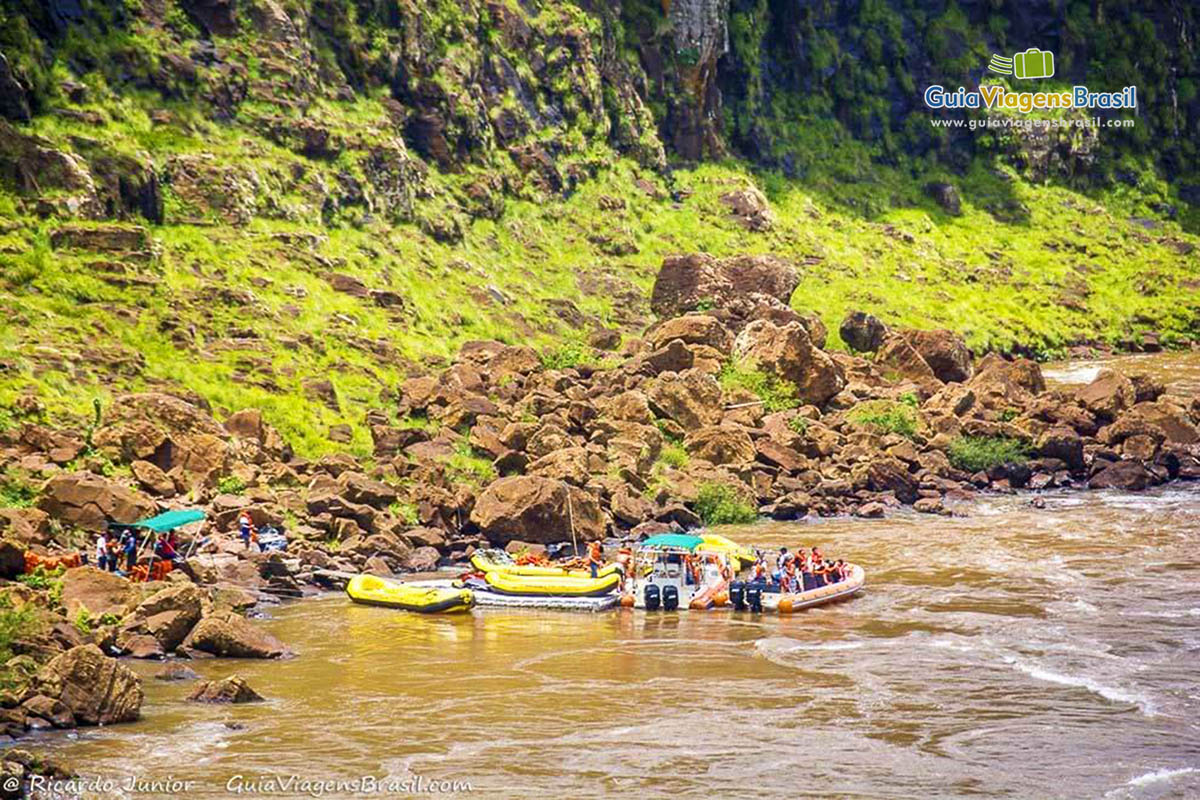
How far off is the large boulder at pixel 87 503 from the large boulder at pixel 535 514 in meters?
10.9

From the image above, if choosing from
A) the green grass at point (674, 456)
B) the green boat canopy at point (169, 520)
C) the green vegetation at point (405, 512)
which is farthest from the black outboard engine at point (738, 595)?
the green grass at point (674, 456)

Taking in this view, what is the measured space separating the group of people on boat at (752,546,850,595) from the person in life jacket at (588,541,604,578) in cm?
444

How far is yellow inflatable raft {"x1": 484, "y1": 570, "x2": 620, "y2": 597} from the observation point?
39125 millimetres

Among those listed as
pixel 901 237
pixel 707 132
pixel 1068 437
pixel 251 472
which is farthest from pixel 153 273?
pixel 901 237

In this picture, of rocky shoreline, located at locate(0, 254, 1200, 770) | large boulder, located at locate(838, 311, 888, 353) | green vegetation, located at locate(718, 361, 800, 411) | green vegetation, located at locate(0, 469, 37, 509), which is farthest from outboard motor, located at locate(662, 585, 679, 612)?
large boulder, located at locate(838, 311, 888, 353)

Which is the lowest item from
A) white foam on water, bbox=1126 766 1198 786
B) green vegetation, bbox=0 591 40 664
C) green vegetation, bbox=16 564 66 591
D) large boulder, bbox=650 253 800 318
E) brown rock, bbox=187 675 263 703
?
white foam on water, bbox=1126 766 1198 786

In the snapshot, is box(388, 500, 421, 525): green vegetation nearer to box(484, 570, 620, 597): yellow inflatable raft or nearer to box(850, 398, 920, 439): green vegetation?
box(484, 570, 620, 597): yellow inflatable raft

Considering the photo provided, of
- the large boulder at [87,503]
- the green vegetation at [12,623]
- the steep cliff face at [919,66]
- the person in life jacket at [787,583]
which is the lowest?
the person in life jacket at [787,583]

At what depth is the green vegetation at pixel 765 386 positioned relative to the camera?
61312 millimetres

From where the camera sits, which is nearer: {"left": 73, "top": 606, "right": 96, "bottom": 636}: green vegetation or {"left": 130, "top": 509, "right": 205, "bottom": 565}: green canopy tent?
{"left": 73, "top": 606, "right": 96, "bottom": 636}: green vegetation

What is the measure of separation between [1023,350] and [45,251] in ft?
195

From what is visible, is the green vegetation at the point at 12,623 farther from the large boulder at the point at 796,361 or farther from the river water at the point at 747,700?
the large boulder at the point at 796,361

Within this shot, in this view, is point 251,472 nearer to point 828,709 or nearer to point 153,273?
point 153,273

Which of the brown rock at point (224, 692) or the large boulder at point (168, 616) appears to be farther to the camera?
the large boulder at point (168, 616)
